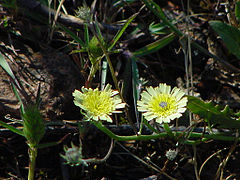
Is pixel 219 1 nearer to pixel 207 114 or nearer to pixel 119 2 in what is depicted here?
pixel 119 2

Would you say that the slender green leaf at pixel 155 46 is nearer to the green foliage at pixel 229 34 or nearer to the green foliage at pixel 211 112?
the green foliage at pixel 229 34

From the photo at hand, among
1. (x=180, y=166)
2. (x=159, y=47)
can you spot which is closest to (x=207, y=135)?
(x=180, y=166)

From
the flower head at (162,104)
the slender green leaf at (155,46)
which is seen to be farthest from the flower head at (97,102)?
the slender green leaf at (155,46)

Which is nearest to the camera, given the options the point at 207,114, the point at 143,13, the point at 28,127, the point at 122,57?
the point at 28,127

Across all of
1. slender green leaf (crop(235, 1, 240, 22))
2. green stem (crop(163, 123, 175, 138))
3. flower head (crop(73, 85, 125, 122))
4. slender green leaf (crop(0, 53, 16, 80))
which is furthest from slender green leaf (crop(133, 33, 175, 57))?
slender green leaf (crop(0, 53, 16, 80))

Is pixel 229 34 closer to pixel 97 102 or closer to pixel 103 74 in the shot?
pixel 103 74

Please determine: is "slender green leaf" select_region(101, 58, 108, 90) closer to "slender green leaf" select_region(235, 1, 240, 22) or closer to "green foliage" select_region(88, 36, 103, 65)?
"green foliage" select_region(88, 36, 103, 65)
